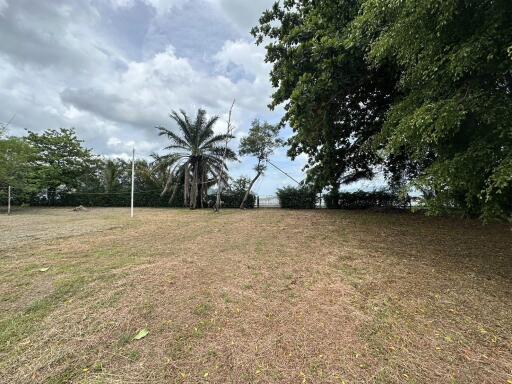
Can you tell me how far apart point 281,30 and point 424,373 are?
26.1ft

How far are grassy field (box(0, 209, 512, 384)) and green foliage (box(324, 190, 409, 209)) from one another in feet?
32.4

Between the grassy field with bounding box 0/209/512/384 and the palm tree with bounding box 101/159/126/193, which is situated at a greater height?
the palm tree with bounding box 101/159/126/193

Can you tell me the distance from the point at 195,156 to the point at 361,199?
400 inches

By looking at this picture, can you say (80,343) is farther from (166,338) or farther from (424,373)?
(424,373)

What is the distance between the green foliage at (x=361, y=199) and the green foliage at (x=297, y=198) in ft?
3.94

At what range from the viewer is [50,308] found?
318 cm

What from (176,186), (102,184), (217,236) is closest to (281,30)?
(217,236)

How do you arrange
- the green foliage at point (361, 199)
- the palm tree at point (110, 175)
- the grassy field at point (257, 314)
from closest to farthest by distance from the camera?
the grassy field at point (257, 314) → the green foliage at point (361, 199) → the palm tree at point (110, 175)

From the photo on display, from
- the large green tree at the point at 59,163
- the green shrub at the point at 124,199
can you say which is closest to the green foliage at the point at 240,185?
the green shrub at the point at 124,199

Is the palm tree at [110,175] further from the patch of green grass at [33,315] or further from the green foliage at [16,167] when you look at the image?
the patch of green grass at [33,315]

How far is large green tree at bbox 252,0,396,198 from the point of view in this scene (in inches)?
225

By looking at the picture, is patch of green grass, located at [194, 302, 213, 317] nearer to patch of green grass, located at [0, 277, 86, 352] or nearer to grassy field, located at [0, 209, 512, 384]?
grassy field, located at [0, 209, 512, 384]

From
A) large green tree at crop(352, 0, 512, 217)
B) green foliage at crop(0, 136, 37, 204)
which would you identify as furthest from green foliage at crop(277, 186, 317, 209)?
green foliage at crop(0, 136, 37, 204)

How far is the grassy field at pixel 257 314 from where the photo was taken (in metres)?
2.32
